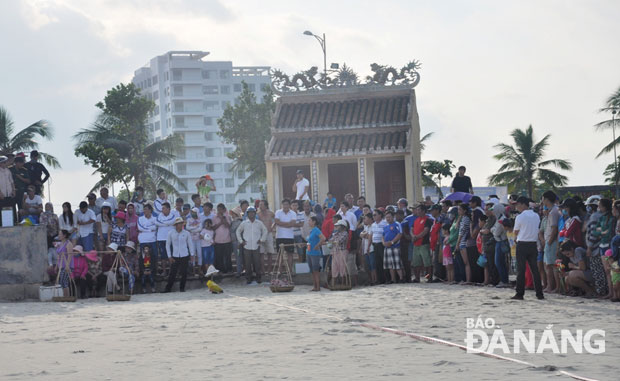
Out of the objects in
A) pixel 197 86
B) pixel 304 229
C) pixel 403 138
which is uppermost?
pixel 197 86

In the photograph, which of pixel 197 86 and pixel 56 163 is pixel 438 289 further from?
pixel 197 86

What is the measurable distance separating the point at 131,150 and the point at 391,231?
33.3m

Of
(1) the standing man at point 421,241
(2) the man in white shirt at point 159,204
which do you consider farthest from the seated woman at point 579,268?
(2) the man in white shirt at point 159,204

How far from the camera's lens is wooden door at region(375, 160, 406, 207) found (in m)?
36.8

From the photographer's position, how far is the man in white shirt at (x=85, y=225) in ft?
74.1

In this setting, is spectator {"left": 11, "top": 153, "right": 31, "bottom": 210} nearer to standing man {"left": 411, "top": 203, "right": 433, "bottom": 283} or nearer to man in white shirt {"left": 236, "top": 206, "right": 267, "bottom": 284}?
man in white shirt {"left": 236, "top": 206, "right": 267, "bottom": 284}

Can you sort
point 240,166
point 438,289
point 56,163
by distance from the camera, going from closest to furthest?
point 438,289 < point 56,163 < point 240,166

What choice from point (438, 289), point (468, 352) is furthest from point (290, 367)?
point (438, 289)

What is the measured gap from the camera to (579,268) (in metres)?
17.3

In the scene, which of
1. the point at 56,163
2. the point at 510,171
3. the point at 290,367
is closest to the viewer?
the point at 290,367

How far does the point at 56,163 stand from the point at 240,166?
19435mm

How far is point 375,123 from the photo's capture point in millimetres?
37094

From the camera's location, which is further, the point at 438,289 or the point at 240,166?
the point at 240,166

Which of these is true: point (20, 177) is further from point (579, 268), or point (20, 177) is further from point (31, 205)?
point (579, 268)
